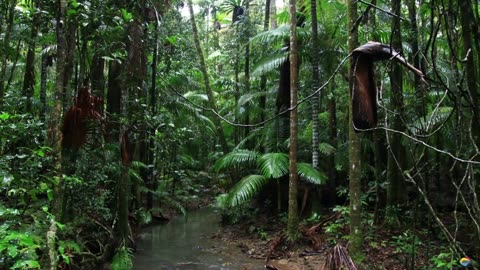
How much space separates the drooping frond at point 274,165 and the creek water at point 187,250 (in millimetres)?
1699

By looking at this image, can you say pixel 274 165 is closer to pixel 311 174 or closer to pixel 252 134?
pixel 311 174

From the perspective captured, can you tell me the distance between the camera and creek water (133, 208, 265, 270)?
6992 millimetres

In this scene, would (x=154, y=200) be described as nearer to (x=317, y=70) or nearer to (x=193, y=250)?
(x=193, y=250)

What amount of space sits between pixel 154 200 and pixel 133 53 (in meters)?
6.79

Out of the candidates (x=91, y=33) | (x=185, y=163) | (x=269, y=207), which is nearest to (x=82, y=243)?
(x=91, y=33)

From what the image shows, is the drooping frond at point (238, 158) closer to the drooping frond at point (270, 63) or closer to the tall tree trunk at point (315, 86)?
the tall tree trunk at point (315, 86)

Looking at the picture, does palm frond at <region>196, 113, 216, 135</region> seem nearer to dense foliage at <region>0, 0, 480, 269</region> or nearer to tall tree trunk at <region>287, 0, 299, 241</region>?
dense foliage at <region>0, 0, 480, 269</region>

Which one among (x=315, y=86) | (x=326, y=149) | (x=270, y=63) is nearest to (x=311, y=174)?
(x=326, y=149)

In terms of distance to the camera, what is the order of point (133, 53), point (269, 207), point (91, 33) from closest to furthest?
point (91, 33)
point (133, 53)
point (269, 207)

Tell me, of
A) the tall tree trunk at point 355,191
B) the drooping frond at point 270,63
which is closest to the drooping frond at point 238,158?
the drooping frond at point 270,63

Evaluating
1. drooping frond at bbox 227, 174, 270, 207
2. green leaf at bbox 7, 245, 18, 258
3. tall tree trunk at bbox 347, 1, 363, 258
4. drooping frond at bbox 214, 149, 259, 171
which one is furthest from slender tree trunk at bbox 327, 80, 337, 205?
green leaf at bbox 7, 245, 18, 258

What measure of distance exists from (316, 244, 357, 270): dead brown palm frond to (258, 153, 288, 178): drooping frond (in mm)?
3026

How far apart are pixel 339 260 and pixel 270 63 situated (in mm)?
5318

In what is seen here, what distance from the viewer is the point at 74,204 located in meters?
5.82
